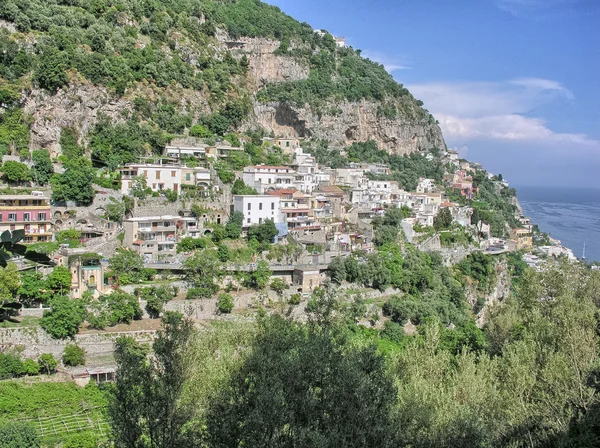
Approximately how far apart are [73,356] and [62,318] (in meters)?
1.52

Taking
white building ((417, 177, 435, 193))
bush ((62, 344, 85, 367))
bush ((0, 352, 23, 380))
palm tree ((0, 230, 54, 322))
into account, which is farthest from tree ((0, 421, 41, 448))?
white building ((417, 177, 435, 193))

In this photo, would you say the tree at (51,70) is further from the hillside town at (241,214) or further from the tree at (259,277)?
the tree at (259,277)

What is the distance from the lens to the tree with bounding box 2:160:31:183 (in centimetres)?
2647

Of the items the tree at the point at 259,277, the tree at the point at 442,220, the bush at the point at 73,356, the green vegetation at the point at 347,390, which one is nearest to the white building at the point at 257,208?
the tree at the point at 259,277

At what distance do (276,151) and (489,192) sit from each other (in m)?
31.0

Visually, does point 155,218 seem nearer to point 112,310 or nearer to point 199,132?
point 112,310

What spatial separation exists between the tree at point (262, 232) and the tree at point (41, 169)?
35.7 feet

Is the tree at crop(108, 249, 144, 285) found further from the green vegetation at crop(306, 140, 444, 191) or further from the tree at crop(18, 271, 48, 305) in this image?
the green vegetation at crop(306, 140, 444, 191)

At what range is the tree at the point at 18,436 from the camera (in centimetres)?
1373

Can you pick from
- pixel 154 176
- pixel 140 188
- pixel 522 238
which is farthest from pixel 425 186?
pixel 140 188

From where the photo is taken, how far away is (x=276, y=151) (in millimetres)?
43375

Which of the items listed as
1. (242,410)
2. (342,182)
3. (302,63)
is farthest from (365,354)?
(302,63)

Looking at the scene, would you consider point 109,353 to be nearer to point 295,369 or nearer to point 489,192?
point 295,369

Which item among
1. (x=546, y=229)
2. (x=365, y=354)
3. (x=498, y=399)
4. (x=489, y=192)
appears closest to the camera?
(x=365, y=354)
